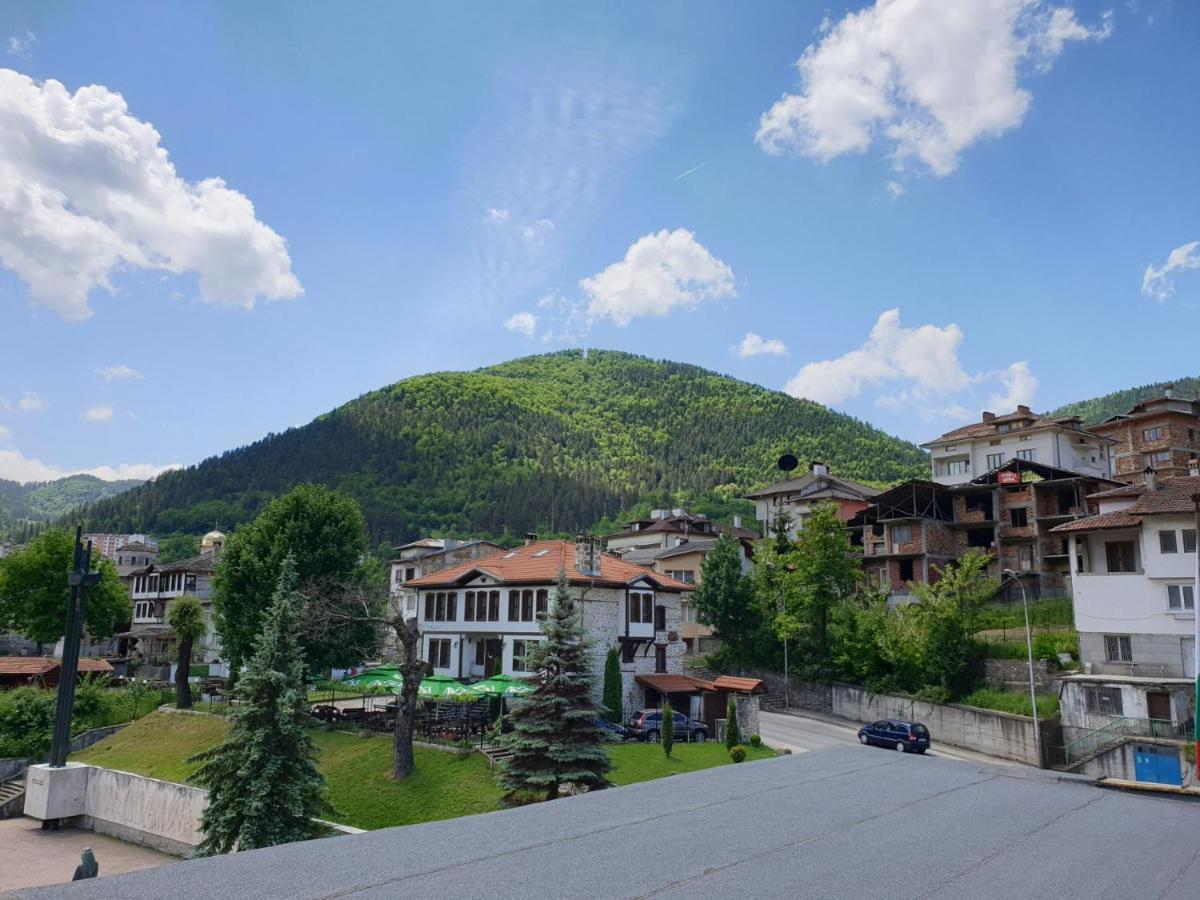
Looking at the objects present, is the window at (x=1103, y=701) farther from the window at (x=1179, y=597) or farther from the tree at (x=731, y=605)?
the tree at (x=731, y=605)

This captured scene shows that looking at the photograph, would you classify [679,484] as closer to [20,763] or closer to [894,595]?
[894,595]

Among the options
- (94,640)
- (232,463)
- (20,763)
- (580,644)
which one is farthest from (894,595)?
(232,463)

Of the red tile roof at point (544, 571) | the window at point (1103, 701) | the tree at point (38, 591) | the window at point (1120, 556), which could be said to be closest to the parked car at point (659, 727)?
the red tile roof at point (544, 571)

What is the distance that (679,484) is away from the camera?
17988 cm

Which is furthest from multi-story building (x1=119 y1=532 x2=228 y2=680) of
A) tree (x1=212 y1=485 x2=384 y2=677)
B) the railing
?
the railing

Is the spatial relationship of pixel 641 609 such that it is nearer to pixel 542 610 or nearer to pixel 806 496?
pixel 542 610

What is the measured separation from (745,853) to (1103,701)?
31.0 metres

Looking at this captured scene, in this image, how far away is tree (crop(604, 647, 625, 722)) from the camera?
40.2 meters

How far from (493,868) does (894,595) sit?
50.4m

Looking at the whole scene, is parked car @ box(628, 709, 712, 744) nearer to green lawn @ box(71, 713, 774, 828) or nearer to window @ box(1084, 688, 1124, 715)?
green lawn @ box(71, 713, 774, 828)

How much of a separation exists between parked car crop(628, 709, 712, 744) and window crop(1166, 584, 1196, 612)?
20889 mm

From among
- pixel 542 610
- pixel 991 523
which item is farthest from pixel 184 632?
pixel 991 523

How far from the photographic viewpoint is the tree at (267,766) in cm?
2275

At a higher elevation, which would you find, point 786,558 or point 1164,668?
point 786,558
